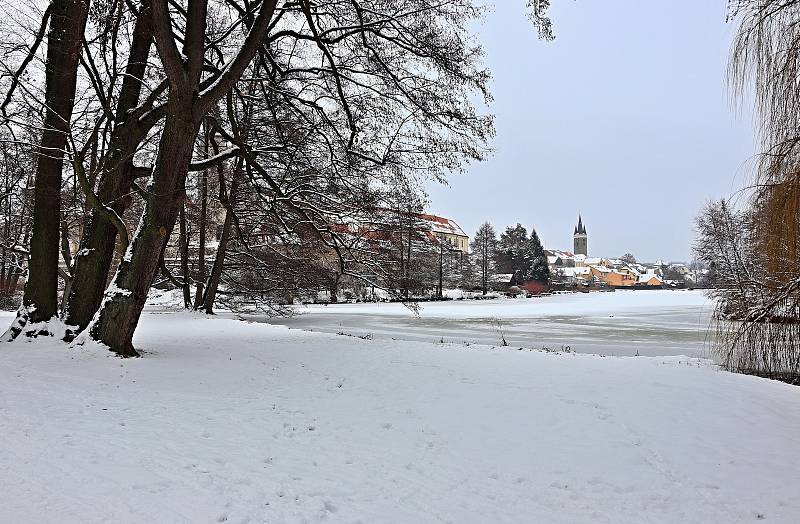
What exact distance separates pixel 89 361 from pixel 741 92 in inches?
343

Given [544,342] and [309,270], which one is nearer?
[544,342]

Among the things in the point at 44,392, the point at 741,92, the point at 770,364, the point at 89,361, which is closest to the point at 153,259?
the point at 89,361

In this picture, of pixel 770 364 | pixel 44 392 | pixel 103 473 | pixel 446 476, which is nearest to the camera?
pixel 103 473

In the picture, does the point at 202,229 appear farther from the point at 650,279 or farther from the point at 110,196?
the point at 650,279

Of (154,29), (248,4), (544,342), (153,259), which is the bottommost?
(544,342)

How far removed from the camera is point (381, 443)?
504 centimetres

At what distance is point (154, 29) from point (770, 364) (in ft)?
31.6

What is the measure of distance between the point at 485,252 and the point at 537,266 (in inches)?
303

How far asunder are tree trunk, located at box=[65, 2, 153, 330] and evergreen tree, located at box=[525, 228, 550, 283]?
64880mm

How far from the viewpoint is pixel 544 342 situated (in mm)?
17734

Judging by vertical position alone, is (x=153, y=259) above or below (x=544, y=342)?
above

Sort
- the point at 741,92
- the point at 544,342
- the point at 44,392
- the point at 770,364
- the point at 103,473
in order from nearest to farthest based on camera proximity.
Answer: the point at 103,473 < the point at 44,392 < the point at 741,92 < the point at 770,364 < the point at 544,342

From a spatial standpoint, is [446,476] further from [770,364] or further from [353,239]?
[353,239]

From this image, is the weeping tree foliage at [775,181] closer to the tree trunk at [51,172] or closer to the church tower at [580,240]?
the tree trunk at [51,172]
